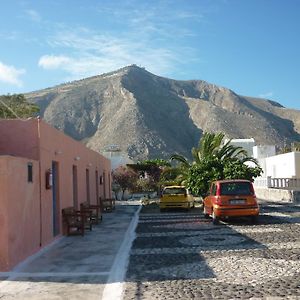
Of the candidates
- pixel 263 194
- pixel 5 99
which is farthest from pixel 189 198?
pixel 5 99

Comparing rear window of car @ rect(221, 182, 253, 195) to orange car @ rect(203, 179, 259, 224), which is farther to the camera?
rear window of car @ rect(221, 182, 253, 195)

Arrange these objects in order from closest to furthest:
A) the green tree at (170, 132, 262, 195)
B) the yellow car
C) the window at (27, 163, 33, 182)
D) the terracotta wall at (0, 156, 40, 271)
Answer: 1. the terracotta wall at (0, 156, 40, 271)
2. the window at (27, 163, 33, 182)
3. the green tree at (170, 132, 262, 195)
4. the yellow car

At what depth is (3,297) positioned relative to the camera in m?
8.08

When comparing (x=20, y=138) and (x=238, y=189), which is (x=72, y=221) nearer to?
(x=20, y=138)

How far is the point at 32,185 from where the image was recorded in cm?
1236

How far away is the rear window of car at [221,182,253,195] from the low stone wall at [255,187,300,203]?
13.1 meters

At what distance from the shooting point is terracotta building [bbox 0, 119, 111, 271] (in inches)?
407

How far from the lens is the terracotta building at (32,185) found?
10.3 m

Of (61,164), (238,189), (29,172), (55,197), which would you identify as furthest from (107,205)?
(29,172)

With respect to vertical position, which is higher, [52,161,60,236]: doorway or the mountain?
the mountain

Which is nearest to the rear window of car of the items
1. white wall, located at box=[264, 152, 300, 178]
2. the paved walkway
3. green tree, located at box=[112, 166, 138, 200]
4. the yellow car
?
the paved walkway

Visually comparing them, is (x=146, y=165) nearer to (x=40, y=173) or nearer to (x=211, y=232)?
(x=211, y=232)

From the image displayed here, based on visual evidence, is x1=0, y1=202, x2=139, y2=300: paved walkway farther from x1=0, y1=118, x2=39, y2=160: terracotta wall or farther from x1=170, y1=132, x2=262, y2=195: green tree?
x1=170, y1=132, x2=262, y2=195: green tree

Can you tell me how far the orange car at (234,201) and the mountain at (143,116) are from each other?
6806cm
